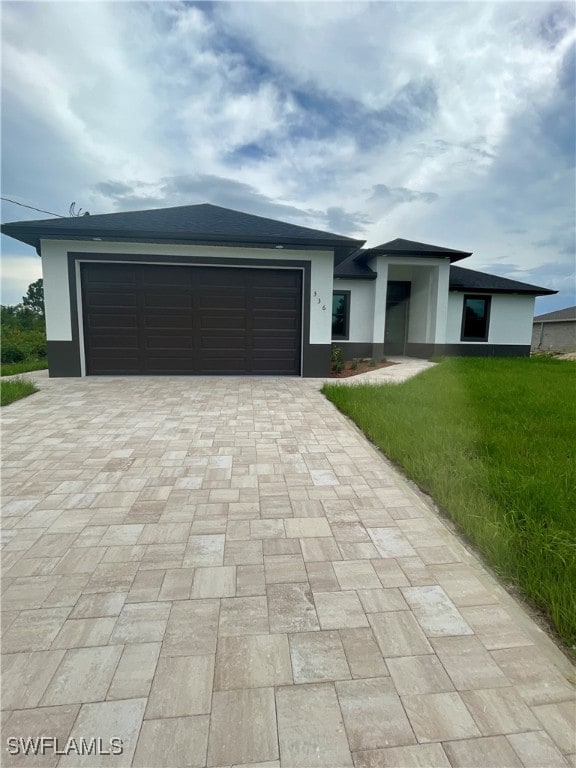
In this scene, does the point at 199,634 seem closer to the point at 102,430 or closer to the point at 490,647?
the point at 490,647

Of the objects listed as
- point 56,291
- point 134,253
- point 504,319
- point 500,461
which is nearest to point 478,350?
point 504,319

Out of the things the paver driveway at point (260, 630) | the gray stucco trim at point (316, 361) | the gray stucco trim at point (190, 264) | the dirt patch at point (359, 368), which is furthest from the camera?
the dirt patch at point (359, 368)

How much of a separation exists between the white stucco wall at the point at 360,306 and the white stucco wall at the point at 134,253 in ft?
14.8

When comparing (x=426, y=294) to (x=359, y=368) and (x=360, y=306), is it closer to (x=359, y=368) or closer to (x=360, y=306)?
(x=360, y=306)

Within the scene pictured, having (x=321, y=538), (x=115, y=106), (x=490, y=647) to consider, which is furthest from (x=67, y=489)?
(x=115, y=106)

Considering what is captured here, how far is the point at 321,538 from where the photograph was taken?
7.86ft

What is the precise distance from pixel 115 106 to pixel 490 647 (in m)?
11.7

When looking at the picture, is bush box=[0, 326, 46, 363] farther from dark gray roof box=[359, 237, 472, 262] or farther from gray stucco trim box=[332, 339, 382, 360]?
dark gray roof box=[359, 237, 472, 262]

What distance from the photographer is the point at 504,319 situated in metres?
14.8

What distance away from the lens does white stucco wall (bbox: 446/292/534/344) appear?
14.4 meters

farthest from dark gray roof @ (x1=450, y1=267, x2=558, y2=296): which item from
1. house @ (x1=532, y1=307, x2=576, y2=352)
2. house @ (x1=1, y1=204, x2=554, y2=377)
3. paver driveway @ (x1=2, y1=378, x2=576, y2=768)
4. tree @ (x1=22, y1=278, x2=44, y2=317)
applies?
tree @ (x1=22, y1=278, x2=44, y2=317)

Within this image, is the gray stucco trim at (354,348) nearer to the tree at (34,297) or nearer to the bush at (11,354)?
the bush at (11,354)

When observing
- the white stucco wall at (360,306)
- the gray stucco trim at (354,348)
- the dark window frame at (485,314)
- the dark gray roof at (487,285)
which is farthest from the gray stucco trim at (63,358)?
the dark window frame at (485,314)

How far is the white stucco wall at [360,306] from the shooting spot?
1310 cm
